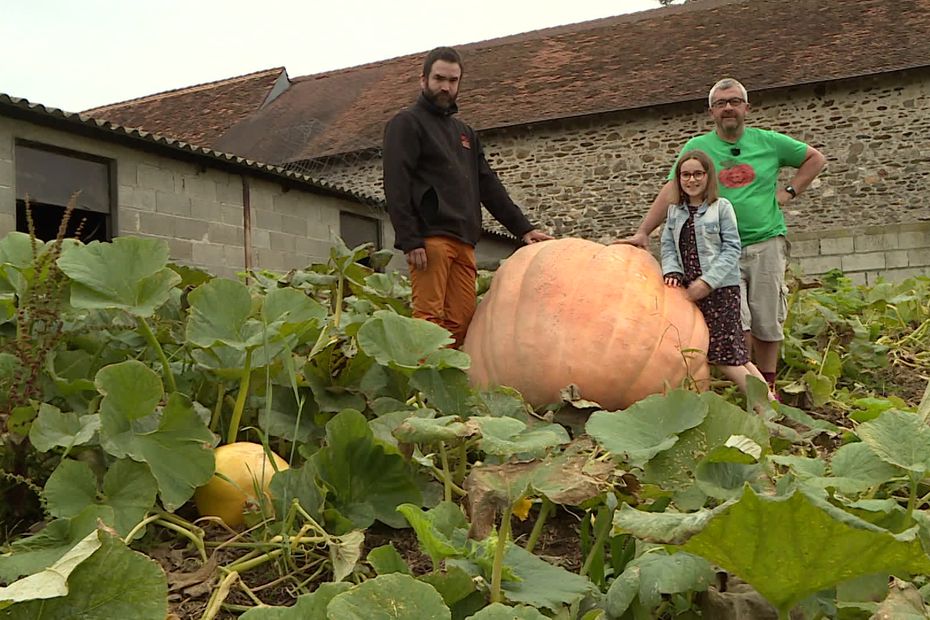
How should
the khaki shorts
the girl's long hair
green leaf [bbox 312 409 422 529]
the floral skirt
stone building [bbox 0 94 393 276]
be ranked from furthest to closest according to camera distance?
stone building [bbox 0 94 393 276]
the khaki shorts
the girl's long hair
the floral skirt
green leaf [bbox 312 409 422 529]

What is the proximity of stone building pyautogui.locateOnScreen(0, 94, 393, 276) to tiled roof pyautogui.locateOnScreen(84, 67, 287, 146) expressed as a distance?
7.85 metres

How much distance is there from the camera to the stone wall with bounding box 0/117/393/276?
7.00 metres

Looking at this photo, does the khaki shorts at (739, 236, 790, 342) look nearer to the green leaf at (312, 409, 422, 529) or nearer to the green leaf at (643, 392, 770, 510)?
the green leaf at (643, 392, 770, 510)

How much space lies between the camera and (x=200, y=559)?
160 centimetres

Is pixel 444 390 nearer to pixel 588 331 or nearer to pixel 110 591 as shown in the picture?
pixel 588 331

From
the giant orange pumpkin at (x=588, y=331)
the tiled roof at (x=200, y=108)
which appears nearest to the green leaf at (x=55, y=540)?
the giant orange pumpkin at (x=588, y=331)

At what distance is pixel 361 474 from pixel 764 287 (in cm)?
191

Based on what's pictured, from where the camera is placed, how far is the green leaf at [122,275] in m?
1.75

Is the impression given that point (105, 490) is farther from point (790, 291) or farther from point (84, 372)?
point (790, 291)

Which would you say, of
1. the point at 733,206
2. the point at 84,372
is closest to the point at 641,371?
the point at 733,206

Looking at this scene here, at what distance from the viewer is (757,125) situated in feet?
43.8

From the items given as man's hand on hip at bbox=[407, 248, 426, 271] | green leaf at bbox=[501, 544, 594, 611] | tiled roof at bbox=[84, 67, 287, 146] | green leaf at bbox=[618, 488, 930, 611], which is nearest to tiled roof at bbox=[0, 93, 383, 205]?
man's hand on hip at bbox=[407, 248, 426, 271]

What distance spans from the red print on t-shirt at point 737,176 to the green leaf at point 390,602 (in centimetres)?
248

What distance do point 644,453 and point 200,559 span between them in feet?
2.64
